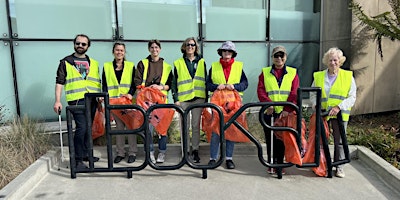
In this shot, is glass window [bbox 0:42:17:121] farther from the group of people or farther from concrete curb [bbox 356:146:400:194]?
concrete curb [bbox 356:146:400:194]

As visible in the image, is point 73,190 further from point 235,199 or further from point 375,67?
point 375,67

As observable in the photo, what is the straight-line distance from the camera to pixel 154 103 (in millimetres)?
4082

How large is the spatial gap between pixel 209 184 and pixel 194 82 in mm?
1373

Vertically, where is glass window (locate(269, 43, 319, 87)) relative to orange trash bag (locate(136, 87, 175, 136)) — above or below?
Answer: above

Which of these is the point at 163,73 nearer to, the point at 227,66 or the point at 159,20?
the point at 227,66

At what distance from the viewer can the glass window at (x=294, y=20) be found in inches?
275

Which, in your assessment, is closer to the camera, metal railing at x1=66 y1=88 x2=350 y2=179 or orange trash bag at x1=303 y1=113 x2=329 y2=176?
metal railing at x1=66 y1=88 x2=350 y2=179

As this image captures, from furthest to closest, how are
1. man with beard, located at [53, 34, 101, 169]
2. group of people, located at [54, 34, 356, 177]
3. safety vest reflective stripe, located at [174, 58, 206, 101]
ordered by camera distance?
safety vest reflective stripe, located at [174, 58, 206, 101]
man with beard, located at [53, 34, 101, 169]
group of people, located at [54, 34, 356, 177]

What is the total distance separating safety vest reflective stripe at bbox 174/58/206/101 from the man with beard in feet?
3.71

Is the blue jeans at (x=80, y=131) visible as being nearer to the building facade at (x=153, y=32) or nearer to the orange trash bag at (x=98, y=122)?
the orange trash bag at (x=98, y=122)

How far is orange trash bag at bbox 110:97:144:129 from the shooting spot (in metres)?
4.09

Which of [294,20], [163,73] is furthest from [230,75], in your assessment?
[294,20]

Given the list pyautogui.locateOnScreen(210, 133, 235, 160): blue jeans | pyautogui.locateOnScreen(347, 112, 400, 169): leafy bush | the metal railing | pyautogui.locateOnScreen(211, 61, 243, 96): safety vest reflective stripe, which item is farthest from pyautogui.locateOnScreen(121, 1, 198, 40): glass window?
pyautogui.locateOnScreen(347, 112, 400, 169): leafy bush

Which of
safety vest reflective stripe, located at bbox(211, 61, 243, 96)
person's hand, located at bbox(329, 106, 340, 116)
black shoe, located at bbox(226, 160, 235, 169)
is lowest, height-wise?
black shoe, located at bbox(226, 160, 235, 169)
